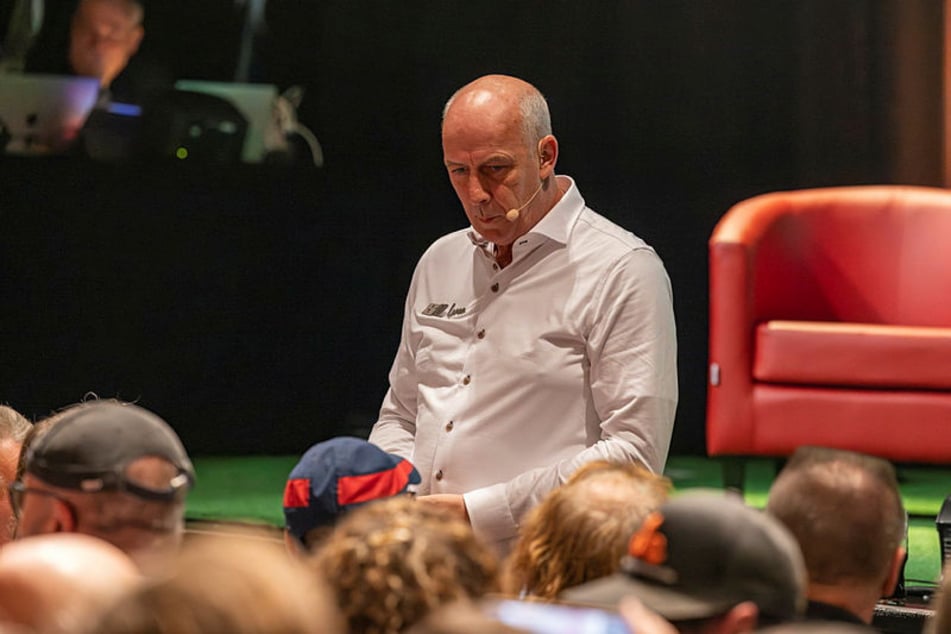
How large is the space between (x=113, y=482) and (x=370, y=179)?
400 cm

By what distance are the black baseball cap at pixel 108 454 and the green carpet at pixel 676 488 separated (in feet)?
7.79

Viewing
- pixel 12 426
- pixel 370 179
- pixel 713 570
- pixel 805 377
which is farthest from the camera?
pixel 370 179

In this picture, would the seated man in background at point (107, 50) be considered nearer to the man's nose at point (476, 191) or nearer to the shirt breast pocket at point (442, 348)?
the shirt breast pocket at point (442, 348)

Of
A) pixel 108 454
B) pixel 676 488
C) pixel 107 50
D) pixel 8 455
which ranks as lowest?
pixel 676 488

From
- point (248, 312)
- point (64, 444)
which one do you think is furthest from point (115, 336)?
point (64, 444)

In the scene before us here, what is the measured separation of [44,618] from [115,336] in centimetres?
432

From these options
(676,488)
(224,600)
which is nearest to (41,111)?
(676,488)

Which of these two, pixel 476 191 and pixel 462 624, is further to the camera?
pixel 476 191

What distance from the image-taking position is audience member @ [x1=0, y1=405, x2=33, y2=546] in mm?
2535

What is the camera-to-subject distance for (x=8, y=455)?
8.73ft

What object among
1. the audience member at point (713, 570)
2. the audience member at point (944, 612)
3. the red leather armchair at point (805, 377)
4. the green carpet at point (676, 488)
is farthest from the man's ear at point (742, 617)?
the red leather armchair at point (805, 377)

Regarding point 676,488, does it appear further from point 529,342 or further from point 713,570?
point 713,570

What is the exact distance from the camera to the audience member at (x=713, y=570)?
56.3 inches

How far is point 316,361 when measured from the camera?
568 centimetres
